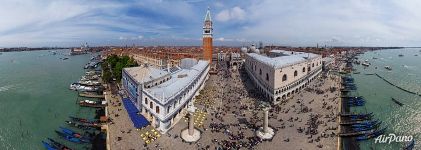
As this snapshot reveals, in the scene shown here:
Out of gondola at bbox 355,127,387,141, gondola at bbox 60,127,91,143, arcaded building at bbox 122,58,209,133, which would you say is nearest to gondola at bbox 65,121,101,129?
gondola at bbox 60,127,91,143

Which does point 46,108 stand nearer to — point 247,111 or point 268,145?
point 247,111

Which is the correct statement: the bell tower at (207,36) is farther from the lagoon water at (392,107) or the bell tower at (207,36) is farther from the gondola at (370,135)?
the gondola at (370,135)

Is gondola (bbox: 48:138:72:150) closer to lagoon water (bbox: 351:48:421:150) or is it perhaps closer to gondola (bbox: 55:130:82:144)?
gondola (bbox: 55:130:82:144)

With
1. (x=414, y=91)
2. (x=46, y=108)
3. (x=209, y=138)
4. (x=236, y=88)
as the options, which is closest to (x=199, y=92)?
(x=236, y=88)

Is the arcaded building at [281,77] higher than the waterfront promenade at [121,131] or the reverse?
higher

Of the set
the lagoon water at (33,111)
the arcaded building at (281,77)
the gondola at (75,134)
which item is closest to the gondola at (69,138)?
the gondola at (75,134)

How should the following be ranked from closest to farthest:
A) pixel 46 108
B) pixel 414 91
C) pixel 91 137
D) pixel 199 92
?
pixel 91 137, pixel 46 108, pixel 199 92, pixel 414 91

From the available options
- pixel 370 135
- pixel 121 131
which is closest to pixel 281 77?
pixel 370 135

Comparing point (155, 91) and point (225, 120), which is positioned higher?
point (155, 91)

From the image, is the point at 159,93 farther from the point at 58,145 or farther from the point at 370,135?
the point at 370,135
